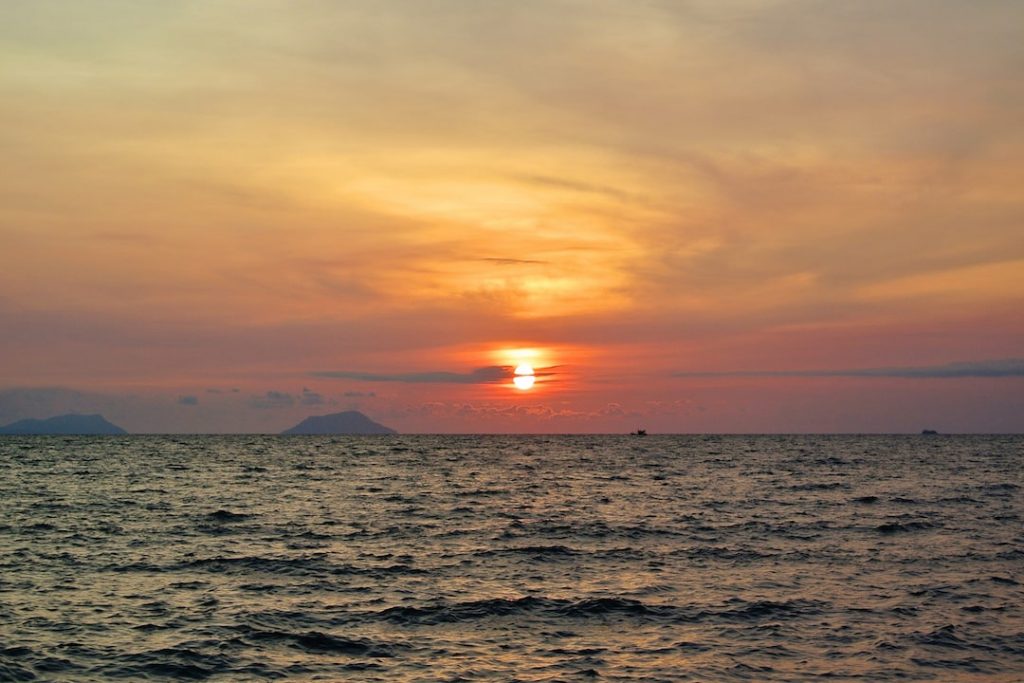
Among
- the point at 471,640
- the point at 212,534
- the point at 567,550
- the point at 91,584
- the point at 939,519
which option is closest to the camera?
the point at 471,640

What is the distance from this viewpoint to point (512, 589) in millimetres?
37406

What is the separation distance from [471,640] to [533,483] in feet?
241

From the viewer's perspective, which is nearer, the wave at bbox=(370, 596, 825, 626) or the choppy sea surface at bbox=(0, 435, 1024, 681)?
the choppy sea surface at bbox=(0, 435, 1024, 681)

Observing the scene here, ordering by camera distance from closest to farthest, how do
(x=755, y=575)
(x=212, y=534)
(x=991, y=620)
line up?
1. (x=991, y=620)
2. (x=755, y=575)
3. (x=212, y=534)

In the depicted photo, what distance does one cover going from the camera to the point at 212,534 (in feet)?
178

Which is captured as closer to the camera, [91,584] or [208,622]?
[208,622]

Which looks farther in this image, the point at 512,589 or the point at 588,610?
the point at 512,589

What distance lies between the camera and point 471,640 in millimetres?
29625

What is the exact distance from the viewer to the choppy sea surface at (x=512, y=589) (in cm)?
2709

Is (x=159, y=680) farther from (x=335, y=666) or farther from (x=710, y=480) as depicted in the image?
(x=710, y=480)

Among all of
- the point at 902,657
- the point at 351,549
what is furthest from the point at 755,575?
the point at 351,549

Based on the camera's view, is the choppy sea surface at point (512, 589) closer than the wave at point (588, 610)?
Yes

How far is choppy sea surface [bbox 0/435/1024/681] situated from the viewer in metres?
27.1

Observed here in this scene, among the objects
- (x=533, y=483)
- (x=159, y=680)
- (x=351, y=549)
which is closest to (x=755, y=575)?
(x=351, y=549)
